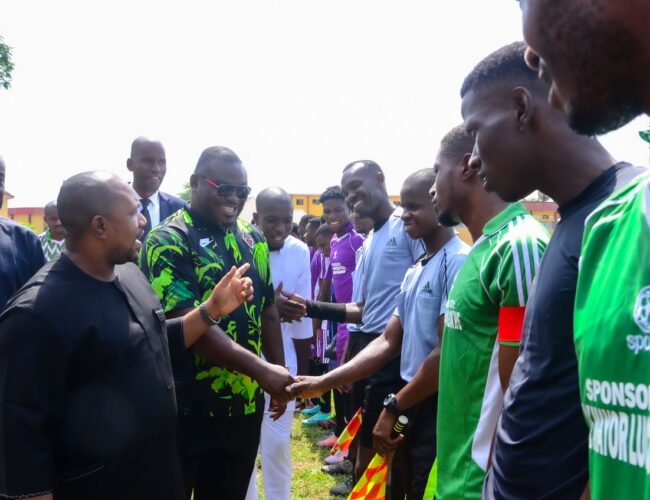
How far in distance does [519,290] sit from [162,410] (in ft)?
5.28

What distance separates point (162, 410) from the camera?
9.08ft

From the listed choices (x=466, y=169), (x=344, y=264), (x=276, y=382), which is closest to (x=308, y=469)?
(x=344, y=264)

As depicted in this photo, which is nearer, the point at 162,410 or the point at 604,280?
the point at 604,280

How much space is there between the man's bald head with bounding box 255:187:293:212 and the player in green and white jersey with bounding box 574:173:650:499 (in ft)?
15.3

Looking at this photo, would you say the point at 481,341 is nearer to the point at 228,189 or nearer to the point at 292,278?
the point at 228,189

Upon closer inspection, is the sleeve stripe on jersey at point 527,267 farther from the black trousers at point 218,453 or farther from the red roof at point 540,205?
the red roof at point 540,205

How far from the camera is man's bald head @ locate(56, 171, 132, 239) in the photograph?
8.98 feet

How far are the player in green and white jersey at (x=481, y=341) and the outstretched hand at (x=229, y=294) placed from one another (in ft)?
4.21

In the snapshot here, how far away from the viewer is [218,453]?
363 cm

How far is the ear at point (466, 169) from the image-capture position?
277 centimetres

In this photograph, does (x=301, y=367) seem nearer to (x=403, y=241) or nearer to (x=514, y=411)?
(x=403, y=241)

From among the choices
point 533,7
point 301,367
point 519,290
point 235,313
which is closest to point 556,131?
point 519,290

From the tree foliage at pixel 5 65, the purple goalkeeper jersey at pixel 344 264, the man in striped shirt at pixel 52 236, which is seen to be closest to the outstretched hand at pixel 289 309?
the purple goalkeeper jersey at pixel 344 264

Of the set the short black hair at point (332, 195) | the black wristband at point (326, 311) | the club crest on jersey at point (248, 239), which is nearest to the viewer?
the club crest on jersey at point (248, 239)
